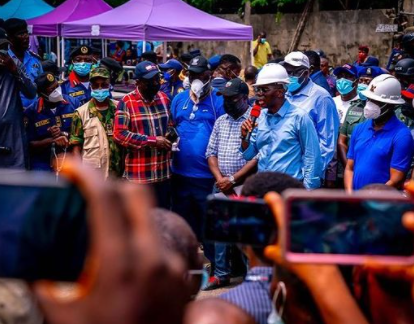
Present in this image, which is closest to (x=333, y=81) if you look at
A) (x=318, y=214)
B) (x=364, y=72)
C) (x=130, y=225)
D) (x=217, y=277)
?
(x=364, y=72)

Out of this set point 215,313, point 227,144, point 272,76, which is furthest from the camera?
point 227,144

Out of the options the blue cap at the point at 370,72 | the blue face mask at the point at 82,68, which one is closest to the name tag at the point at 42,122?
the blue face mask at the point at 82,68

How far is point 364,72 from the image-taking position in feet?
30.4

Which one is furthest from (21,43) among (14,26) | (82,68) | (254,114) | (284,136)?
(284,136)

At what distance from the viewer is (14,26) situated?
920 cm

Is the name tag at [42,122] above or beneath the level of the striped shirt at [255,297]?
beneath

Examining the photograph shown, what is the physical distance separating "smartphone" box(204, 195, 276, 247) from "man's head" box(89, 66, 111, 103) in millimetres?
5445

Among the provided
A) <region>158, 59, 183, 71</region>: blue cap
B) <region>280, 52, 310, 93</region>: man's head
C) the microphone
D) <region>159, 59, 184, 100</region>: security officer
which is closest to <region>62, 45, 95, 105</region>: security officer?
<region>159, 59, 184, 100</region>: security officer

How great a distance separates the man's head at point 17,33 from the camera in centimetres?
918

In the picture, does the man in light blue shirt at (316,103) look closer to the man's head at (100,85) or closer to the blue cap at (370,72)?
the blue cap at (370,72)

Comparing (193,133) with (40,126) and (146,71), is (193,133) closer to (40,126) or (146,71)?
(146,71)

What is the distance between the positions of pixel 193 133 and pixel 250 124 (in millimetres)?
863

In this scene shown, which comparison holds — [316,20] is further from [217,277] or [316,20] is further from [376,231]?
[376,231]

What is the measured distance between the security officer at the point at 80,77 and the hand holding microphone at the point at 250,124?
7.53ft
